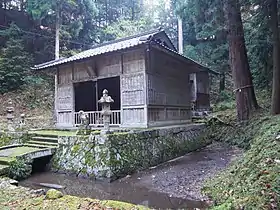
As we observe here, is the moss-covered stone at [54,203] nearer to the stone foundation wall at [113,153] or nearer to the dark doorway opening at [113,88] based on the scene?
the stone foundation wall at [113,153]

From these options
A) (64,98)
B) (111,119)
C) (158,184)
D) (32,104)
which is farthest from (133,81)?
(32,104)

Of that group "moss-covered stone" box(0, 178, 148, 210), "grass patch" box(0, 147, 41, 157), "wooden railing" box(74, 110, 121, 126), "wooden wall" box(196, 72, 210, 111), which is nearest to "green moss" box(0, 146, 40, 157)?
"grass patch" box(0, 147, 41, 157)

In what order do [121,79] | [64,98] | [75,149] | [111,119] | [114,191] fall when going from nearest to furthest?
1. [114,191]
2. [75,149]
3. [121,79]
4. [111,119]
5. [64,98]

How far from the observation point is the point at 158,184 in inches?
265

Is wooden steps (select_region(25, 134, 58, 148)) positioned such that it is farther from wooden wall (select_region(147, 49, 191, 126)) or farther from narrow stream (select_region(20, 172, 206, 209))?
wooden wall (select_region(147, 49, 191, 126))

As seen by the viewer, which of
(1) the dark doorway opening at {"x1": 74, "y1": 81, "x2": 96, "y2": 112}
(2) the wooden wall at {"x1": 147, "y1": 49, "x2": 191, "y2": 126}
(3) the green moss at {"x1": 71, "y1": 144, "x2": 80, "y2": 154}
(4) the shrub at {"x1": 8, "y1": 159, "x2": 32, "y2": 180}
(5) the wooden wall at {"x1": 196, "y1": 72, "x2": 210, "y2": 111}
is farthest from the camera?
(5) the wooden wall at {"x1": 196, "y1": 72, "x2": 210, "y2": 111}

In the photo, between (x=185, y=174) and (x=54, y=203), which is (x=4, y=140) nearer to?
(x=185, y=174)

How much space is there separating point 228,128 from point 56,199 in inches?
425

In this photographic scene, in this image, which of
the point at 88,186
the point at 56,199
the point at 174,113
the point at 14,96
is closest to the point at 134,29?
the point at 14,96

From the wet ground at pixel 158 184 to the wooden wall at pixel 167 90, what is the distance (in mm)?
2469

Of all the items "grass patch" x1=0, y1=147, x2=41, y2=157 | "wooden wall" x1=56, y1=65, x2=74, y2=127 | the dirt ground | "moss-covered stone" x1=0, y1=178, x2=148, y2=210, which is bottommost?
the dirt ground

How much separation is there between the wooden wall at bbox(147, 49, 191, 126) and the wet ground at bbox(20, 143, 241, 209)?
2469 mm

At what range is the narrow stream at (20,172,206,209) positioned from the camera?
5.26 m

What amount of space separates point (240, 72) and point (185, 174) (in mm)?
6692
